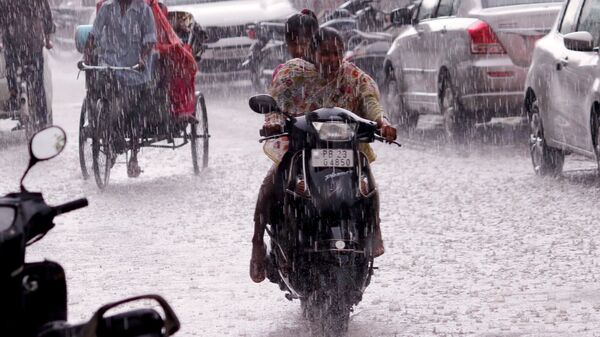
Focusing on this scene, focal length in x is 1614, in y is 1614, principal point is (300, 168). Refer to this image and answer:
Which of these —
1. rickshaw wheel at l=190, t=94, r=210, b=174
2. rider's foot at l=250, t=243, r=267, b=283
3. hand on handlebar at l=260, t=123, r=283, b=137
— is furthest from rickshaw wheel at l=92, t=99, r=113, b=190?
hand on handlebar at l=260, t=123, r=283, b=137

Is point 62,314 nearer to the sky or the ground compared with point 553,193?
nearer to the sky

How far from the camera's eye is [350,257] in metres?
6.82

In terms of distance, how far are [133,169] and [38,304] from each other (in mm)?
10823

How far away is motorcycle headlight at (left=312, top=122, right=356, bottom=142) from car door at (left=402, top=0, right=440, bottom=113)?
32.6 ft

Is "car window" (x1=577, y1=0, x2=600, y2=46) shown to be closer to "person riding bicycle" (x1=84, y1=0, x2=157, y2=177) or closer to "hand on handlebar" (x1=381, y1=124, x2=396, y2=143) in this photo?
"person riding bicycle" (x1=84, y1=0, x2=157, y2=177)

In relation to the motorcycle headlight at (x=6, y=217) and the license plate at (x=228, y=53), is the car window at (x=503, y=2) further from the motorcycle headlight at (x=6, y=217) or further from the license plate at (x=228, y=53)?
the motorcycle headlight at (x=6, y=217)

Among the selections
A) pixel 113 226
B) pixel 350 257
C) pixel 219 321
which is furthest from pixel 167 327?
pixel 113 226

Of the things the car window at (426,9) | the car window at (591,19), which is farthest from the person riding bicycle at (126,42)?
the car window at (426,9)

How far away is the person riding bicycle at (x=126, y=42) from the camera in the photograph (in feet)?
43.9

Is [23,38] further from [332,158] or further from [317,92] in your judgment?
[332,158]

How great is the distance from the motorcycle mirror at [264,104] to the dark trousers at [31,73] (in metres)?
11.1

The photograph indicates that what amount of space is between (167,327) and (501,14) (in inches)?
494

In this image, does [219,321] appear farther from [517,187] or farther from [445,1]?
[445,1]

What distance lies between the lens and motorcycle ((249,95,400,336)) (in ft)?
22.4
